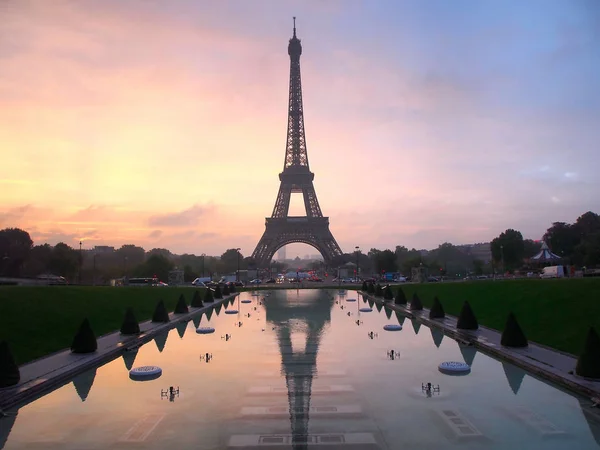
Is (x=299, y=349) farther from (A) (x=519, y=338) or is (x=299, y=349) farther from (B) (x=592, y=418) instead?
(B) (x=592, y=418)

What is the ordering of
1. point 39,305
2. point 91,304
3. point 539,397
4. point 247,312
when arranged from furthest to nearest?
point 247,312 < point 91,304 < point 39,305 < point 539,397

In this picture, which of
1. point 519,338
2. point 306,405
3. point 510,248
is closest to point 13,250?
point 306,405

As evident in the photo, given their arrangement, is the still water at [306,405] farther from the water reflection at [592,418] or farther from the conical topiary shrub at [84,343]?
the conical topiary shrub at [84,343]

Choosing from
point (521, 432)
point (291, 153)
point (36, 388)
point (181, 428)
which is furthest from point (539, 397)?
point (291, 153)

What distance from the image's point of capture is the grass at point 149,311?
1892 cm

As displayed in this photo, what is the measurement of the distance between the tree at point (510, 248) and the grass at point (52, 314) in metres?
60.6

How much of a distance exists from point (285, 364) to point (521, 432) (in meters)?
8.28

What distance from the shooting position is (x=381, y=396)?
486 inches

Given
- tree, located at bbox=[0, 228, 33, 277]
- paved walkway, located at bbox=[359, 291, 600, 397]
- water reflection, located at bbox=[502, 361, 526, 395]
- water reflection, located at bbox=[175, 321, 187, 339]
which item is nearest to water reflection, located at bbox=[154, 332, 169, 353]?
water reflection, located at bbox=[175, 321, 187, 339]

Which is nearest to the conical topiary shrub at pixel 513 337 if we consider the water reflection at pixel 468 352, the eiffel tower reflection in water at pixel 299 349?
the water reflection at pixel 468 352

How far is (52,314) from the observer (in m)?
23.7

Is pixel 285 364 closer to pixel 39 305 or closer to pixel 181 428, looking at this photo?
pixel 181 428

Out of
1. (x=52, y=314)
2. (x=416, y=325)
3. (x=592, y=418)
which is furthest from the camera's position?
(x=416, y=325)

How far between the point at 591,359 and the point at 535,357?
136 inches
